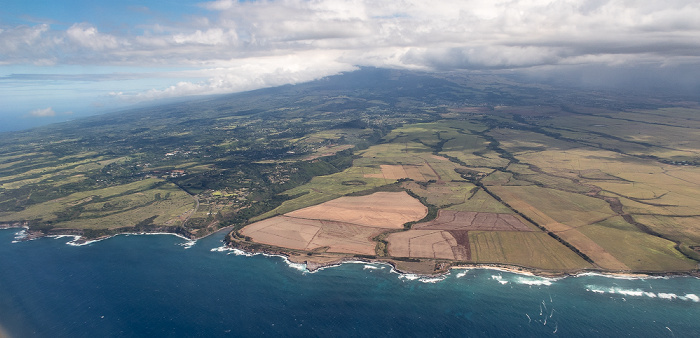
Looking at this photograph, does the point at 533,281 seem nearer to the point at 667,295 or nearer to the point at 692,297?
the point at 667,295

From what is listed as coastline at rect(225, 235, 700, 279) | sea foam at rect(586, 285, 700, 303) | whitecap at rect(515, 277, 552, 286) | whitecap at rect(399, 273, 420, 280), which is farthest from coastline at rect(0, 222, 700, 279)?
sea foam at rect(586, 285, 700, 303)

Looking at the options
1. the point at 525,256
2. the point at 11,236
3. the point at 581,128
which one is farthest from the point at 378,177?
the point at 581,128

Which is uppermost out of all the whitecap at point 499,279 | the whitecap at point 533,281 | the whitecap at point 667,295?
the whitecap at point 499,279

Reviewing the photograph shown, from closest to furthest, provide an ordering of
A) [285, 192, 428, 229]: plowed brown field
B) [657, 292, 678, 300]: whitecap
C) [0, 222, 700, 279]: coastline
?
[657, 292, 678, 300]: whitecap < [0, 222, 700, 279]: coastline < [285, 192, 428, 229]: plowed brown field

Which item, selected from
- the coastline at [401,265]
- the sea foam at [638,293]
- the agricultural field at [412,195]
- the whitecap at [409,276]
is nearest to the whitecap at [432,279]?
the coastline at [401,265]

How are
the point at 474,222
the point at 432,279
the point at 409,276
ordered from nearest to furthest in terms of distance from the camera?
1. the point at 432,279
2. the point at 409,276
3. the point at 474,222

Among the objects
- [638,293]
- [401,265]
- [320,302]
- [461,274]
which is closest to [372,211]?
[401,265]

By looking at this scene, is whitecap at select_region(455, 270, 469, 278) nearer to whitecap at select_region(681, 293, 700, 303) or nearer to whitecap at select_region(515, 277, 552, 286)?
whitecap at select_region(515, 277, 552, 286)

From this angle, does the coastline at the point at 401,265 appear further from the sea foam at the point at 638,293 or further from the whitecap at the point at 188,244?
the sea foam at the point at 638,293
